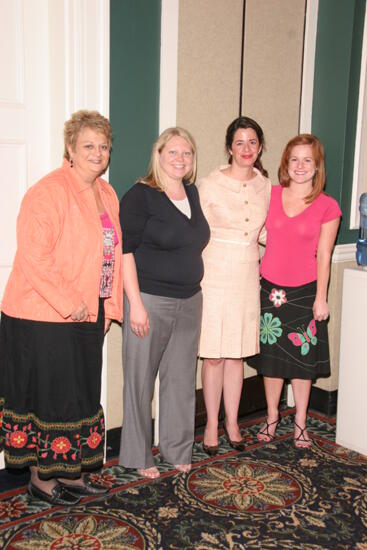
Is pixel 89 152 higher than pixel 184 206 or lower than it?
higher

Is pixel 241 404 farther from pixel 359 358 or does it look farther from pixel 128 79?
pixel 128 79

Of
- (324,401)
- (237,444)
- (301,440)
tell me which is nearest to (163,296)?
(237,444)

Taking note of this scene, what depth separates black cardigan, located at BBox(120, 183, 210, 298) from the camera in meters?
2.65

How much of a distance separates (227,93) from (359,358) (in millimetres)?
1583

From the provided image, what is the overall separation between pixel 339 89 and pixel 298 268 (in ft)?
3.84

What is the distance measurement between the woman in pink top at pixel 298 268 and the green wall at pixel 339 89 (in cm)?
55

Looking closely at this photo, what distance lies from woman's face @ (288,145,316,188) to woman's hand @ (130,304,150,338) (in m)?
1.07

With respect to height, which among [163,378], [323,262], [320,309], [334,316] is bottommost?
[163,378]

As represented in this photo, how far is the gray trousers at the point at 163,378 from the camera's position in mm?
2766

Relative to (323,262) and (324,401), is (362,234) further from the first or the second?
(324,401)

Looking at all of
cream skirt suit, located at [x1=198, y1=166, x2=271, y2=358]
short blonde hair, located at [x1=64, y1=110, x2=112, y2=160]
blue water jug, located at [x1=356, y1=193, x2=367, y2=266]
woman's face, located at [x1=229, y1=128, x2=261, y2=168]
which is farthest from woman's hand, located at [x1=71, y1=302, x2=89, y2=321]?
blue water jug, located at [x1=356, y1=193, x2=367, y2=266]

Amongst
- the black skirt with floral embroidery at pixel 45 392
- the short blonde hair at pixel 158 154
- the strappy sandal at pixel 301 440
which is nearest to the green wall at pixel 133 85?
the short blonde hair at pixel 158 154

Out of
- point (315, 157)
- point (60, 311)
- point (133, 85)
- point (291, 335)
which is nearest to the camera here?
point (60, 311)

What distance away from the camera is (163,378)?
293 centimetres
